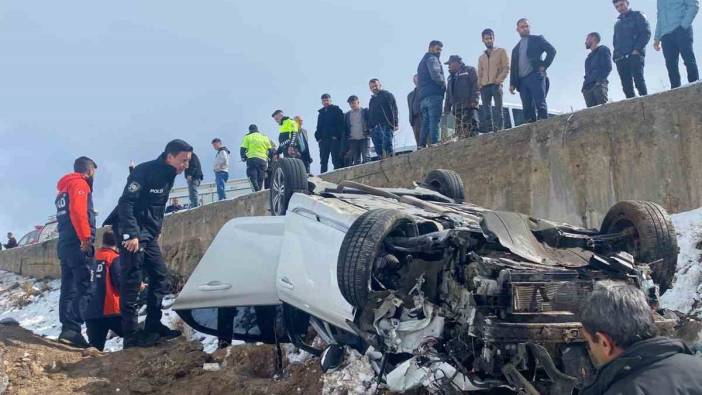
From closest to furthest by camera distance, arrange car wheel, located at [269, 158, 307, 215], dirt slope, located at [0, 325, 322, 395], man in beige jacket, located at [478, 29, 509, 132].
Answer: dirt slope, located at [0, 325, 322, 395]
car wheel, located at [269, 158, 307, 215]
man in beige jacket, located at [478, 29, 509, 132]

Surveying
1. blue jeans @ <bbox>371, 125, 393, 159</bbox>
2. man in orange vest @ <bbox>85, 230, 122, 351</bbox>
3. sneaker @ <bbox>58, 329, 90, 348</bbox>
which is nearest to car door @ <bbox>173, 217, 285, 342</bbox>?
man in orange vest @ <bbox>85, 230, 122, 351</bbox>

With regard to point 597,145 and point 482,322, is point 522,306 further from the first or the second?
point 597,145

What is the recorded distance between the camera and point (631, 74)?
7.90 meters

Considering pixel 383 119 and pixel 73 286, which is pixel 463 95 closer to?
pixel 383 119

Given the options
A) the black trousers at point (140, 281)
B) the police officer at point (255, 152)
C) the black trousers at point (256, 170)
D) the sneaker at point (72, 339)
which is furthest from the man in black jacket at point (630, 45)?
the sneaker at point (72, 339)

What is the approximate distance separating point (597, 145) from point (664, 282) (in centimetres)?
357

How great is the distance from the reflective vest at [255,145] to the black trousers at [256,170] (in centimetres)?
7

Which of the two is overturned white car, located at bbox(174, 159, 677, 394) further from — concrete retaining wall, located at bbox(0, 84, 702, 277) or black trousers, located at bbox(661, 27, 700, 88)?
black trousers, located at bbox(661, 27, 700, 88)

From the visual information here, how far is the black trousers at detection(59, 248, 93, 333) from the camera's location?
626cm

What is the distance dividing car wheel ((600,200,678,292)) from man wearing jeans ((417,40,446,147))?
5.02m

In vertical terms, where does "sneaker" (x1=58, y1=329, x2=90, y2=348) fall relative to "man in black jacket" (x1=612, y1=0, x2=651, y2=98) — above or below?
below

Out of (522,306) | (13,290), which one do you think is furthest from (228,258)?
(13,290)

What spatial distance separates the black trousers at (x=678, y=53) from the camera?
7477 millimetres

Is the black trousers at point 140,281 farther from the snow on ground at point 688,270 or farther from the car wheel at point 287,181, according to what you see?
the snow on ground at point 688,270
